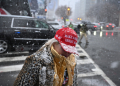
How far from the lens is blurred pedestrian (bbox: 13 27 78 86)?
136 cm

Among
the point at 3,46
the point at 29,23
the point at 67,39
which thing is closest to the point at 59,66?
the point at 67,39

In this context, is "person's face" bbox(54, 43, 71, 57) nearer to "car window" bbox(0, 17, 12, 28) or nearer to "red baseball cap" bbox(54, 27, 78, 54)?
"red baseball cap" bbox(54, 27, 78, 54)

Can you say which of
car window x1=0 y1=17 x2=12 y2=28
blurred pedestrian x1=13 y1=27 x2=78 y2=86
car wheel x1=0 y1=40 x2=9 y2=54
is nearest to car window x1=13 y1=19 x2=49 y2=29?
car window x1=0 y1=17 x2=12 y2=28

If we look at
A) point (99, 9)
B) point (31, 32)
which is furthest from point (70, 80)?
point (99, 9)

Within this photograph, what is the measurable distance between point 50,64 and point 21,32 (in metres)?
5.92

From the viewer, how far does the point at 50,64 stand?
1.40 meters

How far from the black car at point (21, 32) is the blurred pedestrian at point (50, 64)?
5.75m

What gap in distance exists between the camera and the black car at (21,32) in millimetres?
6695

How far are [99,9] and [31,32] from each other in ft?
150

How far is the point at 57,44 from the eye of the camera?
1.54 metres

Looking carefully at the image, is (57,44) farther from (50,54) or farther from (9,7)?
(9,7)

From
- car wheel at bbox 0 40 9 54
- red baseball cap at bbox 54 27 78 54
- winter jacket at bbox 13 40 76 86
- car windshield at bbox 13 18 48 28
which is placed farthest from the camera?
car windshield at bbox 13 18 48 28

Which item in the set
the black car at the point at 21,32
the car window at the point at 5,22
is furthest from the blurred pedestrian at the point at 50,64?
the car window at the point at 5,22

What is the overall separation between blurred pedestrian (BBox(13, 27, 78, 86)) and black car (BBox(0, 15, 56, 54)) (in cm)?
575
